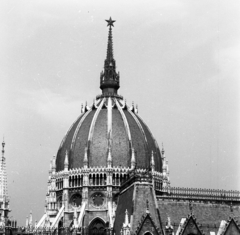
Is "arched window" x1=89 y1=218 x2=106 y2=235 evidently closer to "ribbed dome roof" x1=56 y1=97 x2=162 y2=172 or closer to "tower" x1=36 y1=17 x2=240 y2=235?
"tower" x1=36 y1=17 x2=240 y2=235

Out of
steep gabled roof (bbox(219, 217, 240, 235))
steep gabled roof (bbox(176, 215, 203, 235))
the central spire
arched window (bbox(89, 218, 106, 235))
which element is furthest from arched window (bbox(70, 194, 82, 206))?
steep gabled roof (bbox(219, 217, 240, 235))

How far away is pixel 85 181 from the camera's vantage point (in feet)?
298

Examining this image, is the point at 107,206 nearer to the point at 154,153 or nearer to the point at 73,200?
the point at 73,200

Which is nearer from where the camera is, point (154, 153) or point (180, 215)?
point (180, 215)

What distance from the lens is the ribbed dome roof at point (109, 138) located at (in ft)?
303

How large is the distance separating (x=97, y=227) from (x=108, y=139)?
1296 centimetres

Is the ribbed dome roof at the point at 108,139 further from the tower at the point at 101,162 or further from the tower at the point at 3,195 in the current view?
the tower at the point at 3,195

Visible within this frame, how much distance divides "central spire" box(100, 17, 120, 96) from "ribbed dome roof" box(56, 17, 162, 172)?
215cm

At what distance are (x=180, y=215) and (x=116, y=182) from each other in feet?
113

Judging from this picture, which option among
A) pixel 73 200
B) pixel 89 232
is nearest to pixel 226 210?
pixel 89 232

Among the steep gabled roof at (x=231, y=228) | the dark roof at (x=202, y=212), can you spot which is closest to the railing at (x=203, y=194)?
the dark roof at (x=202, y=212)

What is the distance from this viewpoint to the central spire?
101 m

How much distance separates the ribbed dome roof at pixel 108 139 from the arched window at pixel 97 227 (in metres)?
8.18

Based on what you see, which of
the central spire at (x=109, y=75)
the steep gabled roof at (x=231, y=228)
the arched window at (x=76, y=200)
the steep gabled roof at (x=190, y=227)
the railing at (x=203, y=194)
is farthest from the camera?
the central spire at (x=109, y=75)
